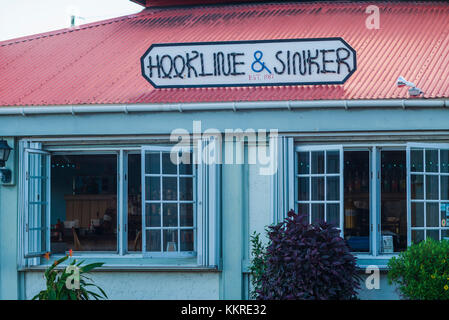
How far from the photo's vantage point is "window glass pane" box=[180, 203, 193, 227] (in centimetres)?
948

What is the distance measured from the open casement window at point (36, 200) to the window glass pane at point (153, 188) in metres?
1.54

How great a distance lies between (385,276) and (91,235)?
538 centimetres

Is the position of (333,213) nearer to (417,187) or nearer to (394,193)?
(417,187)

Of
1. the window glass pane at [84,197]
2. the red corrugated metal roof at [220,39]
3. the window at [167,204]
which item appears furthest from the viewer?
the window glass pane at [84,197]

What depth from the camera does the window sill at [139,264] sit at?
9.23 m

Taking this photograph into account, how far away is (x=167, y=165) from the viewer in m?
9.45

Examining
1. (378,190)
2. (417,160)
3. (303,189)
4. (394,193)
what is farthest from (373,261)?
(394,193)

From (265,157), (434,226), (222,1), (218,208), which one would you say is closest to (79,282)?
(218,208)

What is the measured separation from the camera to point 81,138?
9.66 meters

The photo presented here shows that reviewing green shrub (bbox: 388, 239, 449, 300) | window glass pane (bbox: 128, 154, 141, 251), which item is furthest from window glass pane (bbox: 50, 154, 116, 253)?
green shrub (bbox: 388, 239, 449, 300)

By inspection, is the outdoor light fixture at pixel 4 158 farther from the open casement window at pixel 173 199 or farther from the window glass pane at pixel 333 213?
the window glass pane at pixel 333 213

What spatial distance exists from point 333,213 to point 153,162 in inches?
100

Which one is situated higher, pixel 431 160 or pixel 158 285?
pixel 431 160

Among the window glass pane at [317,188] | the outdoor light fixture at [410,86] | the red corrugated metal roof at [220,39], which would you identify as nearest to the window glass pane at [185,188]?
Answer: the red corrugated metal roof at [220,39]
